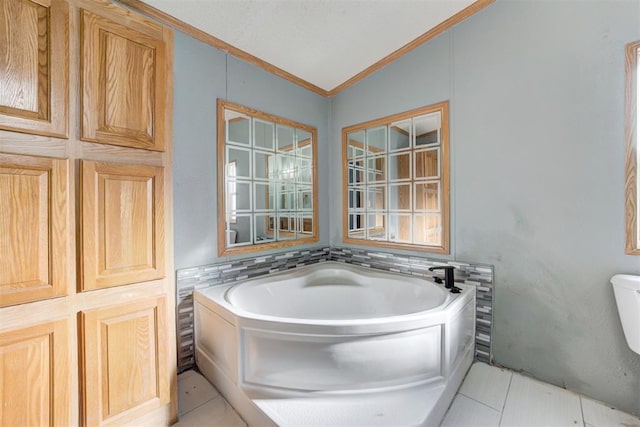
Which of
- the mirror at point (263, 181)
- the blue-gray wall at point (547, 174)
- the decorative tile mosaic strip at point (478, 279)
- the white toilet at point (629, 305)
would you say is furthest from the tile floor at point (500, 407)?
the mirror at point (263, 181)

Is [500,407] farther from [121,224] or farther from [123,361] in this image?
[121,224]

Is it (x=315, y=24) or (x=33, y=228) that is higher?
(x=315, y=24)

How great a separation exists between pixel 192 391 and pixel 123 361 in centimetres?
64

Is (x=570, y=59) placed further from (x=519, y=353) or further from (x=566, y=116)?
(x=519, y=353)

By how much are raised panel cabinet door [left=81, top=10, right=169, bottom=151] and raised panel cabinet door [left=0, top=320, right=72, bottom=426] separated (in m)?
0.83

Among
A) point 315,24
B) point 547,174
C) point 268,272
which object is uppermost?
point 315,24

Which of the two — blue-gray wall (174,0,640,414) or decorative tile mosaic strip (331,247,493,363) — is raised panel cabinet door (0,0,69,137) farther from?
decorative tile mosaic strip (331,247,493,363)

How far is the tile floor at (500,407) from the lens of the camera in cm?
146

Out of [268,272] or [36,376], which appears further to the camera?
[268,272]

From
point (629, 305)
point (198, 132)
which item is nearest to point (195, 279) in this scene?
point (198, 132)

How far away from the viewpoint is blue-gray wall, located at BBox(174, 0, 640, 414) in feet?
5.16

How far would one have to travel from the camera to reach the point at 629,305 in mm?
1426

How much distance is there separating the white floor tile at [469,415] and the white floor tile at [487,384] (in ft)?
0.19

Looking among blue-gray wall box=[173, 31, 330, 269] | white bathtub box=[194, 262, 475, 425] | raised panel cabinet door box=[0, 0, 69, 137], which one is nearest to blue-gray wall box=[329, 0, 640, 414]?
white bathtub box=[194, 262, 475, 425]
